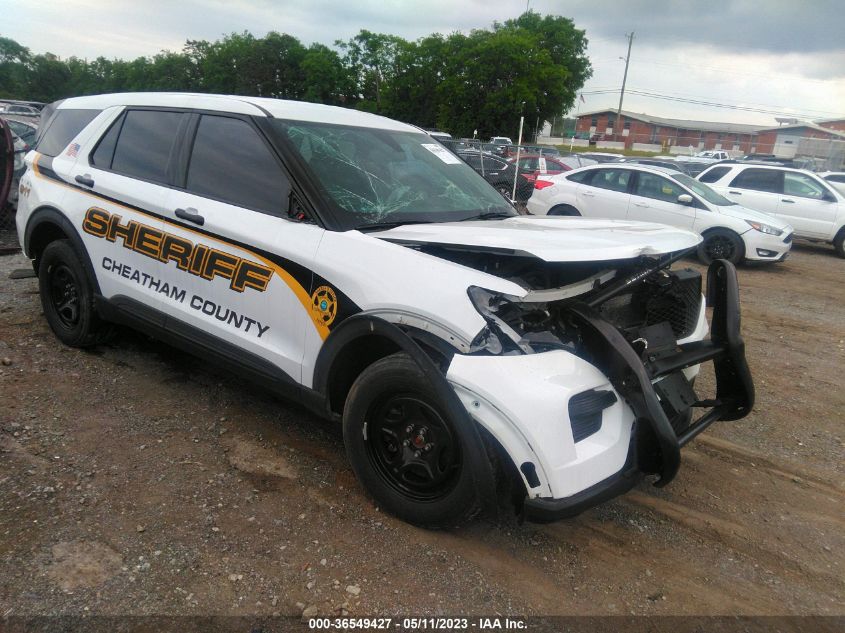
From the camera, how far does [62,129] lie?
4559 millimetres

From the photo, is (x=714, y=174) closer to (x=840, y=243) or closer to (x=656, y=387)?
(x=840, y=243)

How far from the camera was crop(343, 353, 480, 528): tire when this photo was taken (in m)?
2.53

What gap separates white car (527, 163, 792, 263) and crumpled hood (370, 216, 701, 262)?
717 centimetres

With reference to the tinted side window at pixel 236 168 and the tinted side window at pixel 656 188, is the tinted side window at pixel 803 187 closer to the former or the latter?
the tinted side window at pixel 656 188

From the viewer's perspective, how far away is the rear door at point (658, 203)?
33.4ft

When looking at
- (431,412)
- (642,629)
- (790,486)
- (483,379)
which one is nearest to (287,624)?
(431,412)

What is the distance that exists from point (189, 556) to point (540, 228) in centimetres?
224

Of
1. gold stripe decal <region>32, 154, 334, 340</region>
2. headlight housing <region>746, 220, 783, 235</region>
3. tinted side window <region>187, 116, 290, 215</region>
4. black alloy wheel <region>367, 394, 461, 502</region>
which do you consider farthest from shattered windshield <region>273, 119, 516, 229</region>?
headlight housing <region>746, 220, 783, 235</region>

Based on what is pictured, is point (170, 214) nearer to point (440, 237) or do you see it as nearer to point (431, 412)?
point (440, 237)

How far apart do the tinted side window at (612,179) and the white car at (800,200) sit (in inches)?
137

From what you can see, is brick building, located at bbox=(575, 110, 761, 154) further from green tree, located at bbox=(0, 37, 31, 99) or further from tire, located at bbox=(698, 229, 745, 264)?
green tree, located at bbox=(0, 37, 31, 99)

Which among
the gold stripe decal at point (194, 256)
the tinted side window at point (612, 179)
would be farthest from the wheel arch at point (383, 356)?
the tinted side window at point (612, 179)

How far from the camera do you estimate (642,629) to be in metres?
2.35

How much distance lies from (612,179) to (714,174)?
381 cm
